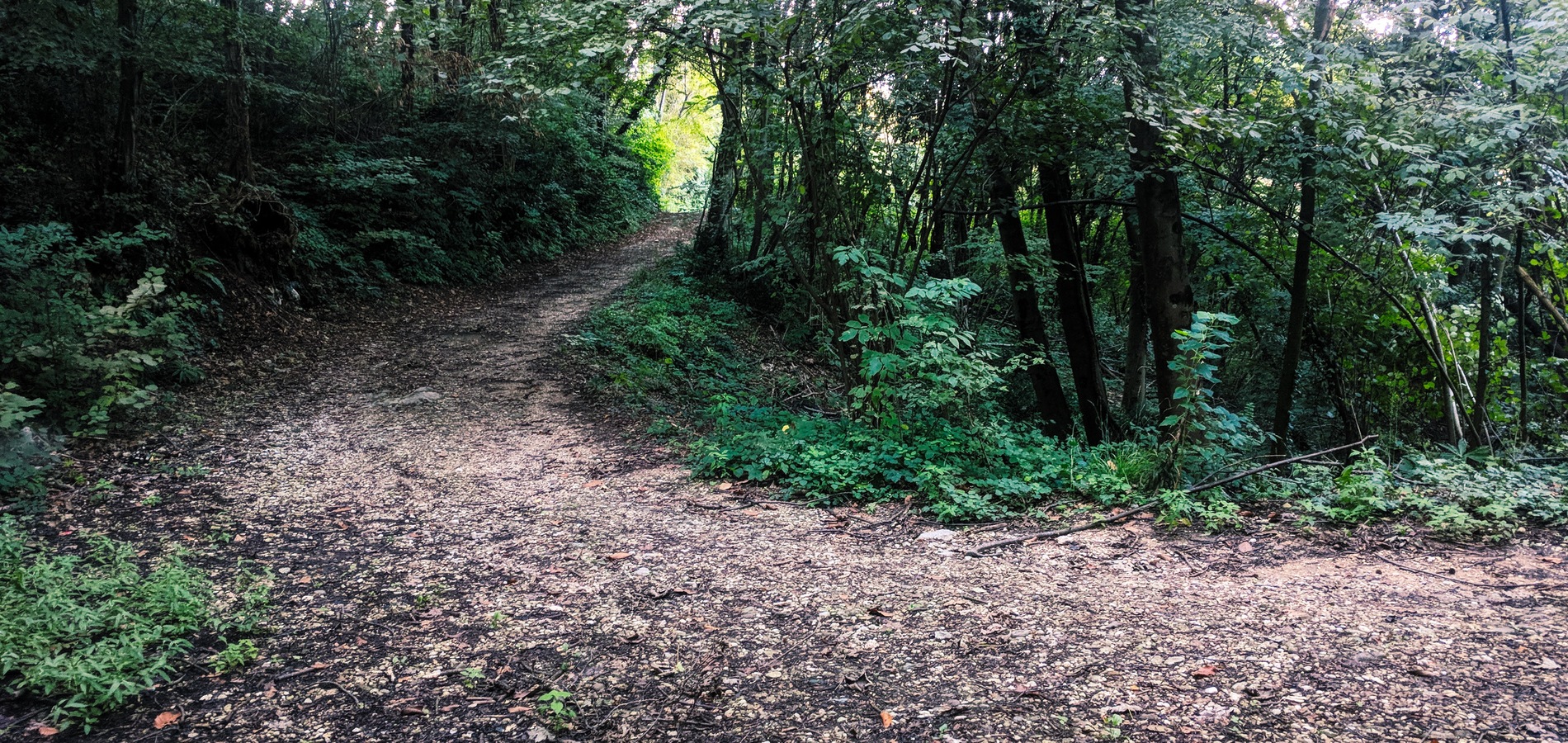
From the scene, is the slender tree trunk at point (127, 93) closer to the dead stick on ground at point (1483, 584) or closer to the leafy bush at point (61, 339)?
the leafy bush at point (61, 339)

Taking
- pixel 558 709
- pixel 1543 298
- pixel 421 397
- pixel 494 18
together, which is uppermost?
pixel 494 18

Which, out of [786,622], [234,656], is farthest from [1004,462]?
[234,656]

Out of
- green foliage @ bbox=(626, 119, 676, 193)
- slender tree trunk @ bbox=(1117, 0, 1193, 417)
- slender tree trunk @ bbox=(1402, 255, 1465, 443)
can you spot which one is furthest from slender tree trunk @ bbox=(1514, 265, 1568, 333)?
green foliage @ bbox=(626, 119, 676, 193)

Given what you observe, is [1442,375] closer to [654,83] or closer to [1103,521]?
[1103,521]

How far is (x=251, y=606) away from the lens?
323 centimetres

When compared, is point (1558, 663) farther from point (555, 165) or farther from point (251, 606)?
point (555, 165)

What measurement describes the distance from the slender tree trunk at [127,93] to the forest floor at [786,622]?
4252 mm

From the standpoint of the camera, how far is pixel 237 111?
375 inches

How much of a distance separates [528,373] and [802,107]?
15.5 feet

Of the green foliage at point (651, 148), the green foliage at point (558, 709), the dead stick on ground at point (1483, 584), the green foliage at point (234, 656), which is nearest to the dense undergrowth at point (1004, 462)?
the dead stick on ground at point (1483, 584)

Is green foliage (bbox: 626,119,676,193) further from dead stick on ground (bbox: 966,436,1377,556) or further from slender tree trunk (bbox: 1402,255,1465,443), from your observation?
dead stick on ground (bbox: 966,436,1377,556)

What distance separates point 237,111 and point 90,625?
9.10 m

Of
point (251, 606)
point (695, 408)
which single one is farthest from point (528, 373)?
point (251, 606)

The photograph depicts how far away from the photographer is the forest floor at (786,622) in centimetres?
243
